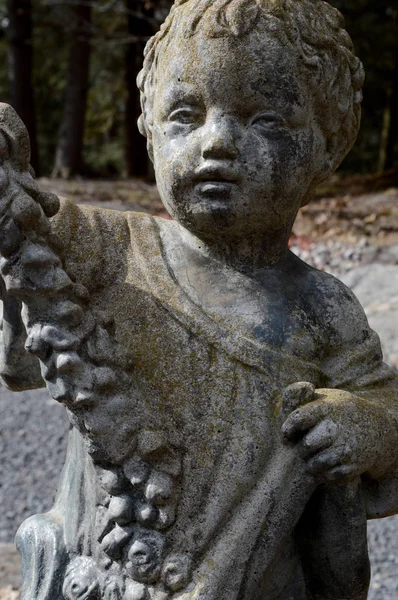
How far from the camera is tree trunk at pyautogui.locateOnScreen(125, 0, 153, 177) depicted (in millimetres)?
12984

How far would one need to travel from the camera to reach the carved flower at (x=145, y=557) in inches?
76.2

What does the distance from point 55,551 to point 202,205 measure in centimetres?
100

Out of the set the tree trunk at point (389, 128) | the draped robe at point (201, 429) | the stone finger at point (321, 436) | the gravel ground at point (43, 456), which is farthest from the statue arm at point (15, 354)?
the tree trunk at point (389, 128)

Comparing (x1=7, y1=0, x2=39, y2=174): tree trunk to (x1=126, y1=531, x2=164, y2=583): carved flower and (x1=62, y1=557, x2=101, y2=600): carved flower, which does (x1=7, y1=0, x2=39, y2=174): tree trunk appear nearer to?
(x1=62, y1=557, x2=101, y2=600): carved flower

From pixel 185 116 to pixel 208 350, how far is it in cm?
61

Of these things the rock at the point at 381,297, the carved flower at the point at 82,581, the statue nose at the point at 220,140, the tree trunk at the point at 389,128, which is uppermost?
the statue nose at the point at 220,140

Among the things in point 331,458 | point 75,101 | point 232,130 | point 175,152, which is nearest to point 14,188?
point 175,152

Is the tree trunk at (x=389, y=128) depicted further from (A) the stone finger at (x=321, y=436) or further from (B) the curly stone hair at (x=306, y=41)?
(A) the stone finger at (x=321, y=436)

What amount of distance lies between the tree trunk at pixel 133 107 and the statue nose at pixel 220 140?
11599 millimetres

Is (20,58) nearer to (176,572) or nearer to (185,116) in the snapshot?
(185,116)

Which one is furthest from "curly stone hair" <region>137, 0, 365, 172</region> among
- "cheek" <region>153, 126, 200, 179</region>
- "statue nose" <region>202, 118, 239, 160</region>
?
"statue nose" <region>202, 118, 239, 160</region>

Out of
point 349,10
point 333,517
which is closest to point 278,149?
point 333,517

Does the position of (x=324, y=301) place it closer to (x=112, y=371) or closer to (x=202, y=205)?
(x=202, y=205)

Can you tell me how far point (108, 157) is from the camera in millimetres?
17453
